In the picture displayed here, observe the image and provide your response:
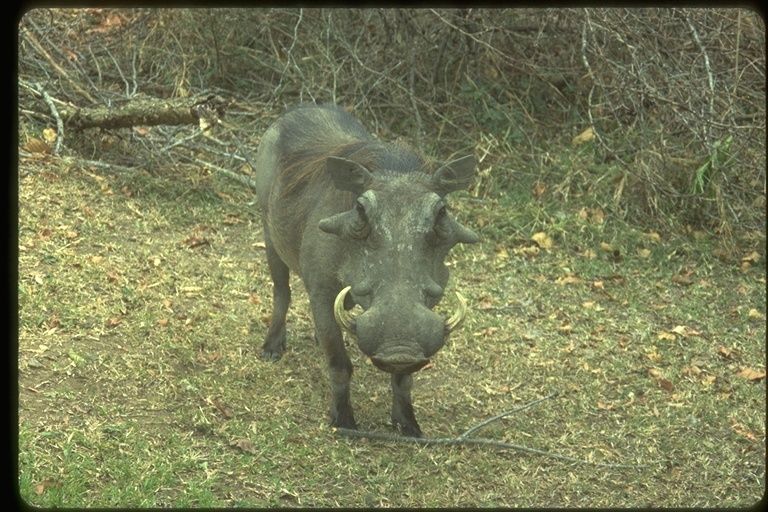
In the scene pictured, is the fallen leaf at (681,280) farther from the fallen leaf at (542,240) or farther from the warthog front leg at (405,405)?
the warthog front leg at (405,405)

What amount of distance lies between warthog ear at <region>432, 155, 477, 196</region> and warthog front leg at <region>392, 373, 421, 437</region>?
953 mm

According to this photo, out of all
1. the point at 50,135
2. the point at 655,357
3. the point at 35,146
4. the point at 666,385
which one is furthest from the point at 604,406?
the point at 50,135

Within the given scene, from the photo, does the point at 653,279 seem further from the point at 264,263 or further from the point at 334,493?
the point at 334,493

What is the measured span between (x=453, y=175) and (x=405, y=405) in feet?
3.83

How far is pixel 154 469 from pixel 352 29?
5.72 m

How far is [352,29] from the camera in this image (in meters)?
8.98

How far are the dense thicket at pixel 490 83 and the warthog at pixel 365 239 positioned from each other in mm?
2473

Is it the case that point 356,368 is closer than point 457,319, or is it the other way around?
point 457,319

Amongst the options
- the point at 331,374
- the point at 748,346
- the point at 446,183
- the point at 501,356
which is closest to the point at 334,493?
the point at 331,374

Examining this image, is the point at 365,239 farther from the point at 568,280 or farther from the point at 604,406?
the point at 568,280

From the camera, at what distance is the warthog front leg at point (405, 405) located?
485 centimetres

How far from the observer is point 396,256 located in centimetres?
423

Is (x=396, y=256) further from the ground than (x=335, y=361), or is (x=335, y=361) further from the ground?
(x=396, y=256)

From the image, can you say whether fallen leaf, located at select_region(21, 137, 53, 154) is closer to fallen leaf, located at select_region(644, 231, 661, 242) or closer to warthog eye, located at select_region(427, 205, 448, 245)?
warthog eye, located at select_region(427, 205, 448, 245)
